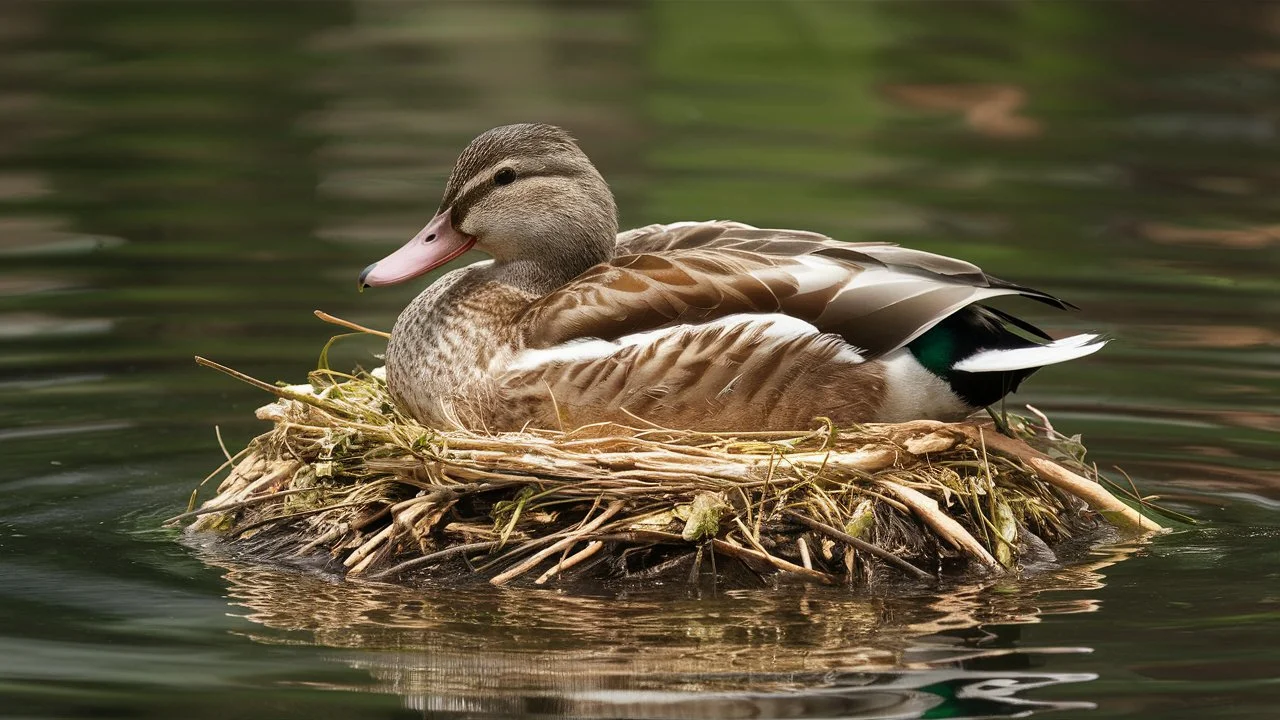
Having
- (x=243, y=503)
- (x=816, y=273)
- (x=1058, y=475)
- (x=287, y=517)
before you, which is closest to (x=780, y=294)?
(x=816, y=273)

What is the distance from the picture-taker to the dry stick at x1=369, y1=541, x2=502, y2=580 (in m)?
7.64

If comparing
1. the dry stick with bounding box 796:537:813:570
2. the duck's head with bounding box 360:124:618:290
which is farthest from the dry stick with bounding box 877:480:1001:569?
the duck's head with bounding box 360:124:618:290

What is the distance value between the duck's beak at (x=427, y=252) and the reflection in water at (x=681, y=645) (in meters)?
1.39

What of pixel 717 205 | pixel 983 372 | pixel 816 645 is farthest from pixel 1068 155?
pixel 816 645

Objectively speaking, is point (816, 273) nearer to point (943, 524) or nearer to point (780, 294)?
point (780, 294)

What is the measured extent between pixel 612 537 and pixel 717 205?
7.99 metres

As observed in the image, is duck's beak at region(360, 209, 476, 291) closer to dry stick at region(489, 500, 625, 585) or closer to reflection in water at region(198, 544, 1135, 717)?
reflection in water at region(198, 544, 1135, 717)

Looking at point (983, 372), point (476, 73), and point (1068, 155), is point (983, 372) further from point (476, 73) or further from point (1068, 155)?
point (476, 73)

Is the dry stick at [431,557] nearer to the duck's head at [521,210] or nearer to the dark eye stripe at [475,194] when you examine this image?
the duck's head at [521,210]

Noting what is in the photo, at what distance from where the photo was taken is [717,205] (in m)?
15.3

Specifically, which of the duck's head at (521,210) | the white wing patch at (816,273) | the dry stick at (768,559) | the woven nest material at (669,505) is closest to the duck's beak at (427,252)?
the duck's head at (521,210)

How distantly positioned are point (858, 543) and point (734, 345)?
99 centimetres

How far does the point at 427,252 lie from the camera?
28.3ft

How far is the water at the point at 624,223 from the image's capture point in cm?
→ 663
